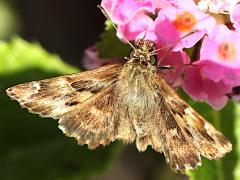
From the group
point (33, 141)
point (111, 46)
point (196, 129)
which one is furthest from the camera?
point (33, 141)

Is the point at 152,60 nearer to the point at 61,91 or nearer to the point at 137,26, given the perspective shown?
the point at 137,26

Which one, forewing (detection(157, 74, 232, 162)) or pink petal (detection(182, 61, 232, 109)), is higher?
pink petal (detection(182, 61, 232, 109))

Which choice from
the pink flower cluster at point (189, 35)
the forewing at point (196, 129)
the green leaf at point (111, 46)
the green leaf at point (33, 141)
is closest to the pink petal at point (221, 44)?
the pink flower cluster at point (189, 35)

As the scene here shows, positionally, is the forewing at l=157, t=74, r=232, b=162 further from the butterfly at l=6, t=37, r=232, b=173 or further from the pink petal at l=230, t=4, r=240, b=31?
the pink petal at l=230, t=4, r=240, b=31

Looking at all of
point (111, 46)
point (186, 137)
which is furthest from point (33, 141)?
point (186, 137)

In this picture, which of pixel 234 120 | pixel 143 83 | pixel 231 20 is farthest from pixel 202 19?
pixel 234 120

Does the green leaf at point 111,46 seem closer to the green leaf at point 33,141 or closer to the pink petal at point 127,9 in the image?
the pink petal at point 127,9

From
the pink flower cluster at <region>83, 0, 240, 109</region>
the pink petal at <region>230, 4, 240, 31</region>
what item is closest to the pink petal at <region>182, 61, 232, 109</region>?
the pink flower cluster at <region>83, 0, 240, 109</region>
